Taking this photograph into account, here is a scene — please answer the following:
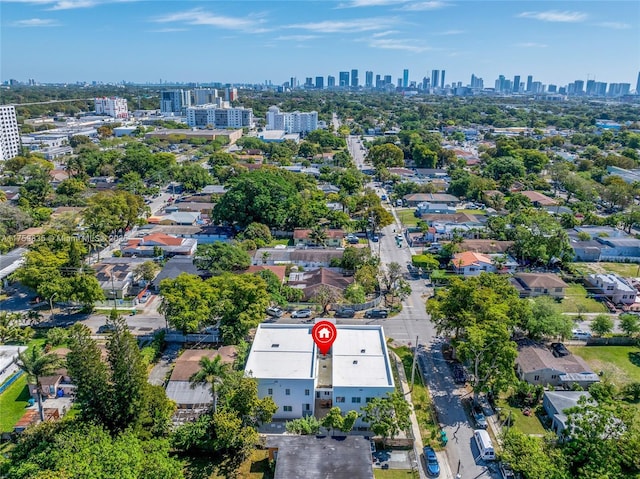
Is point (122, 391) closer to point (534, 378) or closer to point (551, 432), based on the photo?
point (551, 432)

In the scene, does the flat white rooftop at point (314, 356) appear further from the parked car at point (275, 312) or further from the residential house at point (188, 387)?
the parked car at point (275, 312)

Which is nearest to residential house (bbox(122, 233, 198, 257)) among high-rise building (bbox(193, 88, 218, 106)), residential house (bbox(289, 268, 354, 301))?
residential house (bbox(289, 268, 354, 301))

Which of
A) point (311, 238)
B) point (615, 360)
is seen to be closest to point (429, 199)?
point (311, 238)

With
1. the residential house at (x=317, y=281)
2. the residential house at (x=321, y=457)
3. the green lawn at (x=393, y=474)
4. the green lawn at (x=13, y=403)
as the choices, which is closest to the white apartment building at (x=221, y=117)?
the residential house at (x=317, y=281)

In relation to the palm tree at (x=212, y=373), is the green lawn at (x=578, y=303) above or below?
below

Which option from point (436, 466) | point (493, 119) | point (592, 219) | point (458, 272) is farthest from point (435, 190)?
point (493, 119)

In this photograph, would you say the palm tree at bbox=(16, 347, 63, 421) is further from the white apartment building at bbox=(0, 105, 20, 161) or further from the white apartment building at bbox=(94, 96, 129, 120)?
the white apartment building at bbox=(94, 96, 129, 120)
